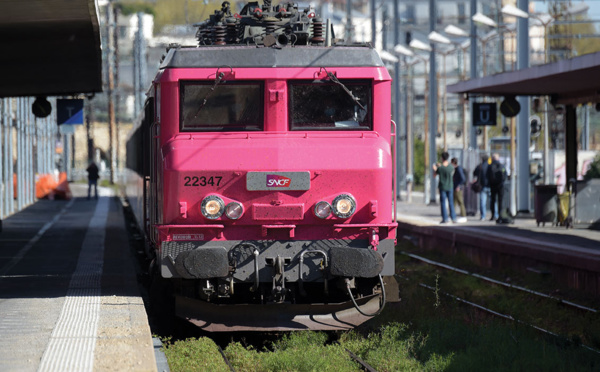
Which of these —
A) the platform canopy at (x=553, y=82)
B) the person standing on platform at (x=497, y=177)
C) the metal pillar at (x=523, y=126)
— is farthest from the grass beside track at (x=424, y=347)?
the metal pillar at (x=523, y=126)

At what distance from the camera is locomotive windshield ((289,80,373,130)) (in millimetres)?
11695

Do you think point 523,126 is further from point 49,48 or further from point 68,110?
point 49,48

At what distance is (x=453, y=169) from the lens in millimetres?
26219

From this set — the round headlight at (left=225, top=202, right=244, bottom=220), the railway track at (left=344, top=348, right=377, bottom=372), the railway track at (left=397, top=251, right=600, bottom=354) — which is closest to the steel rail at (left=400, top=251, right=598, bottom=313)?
the railway track at (left=397, top=251, right=600, bottom=354)

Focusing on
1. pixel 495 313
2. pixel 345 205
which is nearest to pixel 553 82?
pixel 495 313

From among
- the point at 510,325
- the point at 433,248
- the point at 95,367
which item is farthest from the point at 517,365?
the point at 433,248

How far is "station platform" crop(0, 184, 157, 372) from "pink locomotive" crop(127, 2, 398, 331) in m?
1.08

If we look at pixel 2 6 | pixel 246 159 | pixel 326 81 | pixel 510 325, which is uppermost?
pixel 2 6

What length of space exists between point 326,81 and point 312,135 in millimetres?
612

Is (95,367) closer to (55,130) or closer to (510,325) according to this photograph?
(510,325)

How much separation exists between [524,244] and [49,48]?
365 inches

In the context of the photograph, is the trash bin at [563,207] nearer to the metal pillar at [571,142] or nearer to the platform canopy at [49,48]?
the metal pillar at [571,142]

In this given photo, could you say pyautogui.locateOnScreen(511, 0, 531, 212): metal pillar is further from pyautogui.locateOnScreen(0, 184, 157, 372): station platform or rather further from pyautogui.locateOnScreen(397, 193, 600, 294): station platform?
pyautogui.locateOnScreen(0, 184, 157, 372): station platform

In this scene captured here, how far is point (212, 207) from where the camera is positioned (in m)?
11.2
